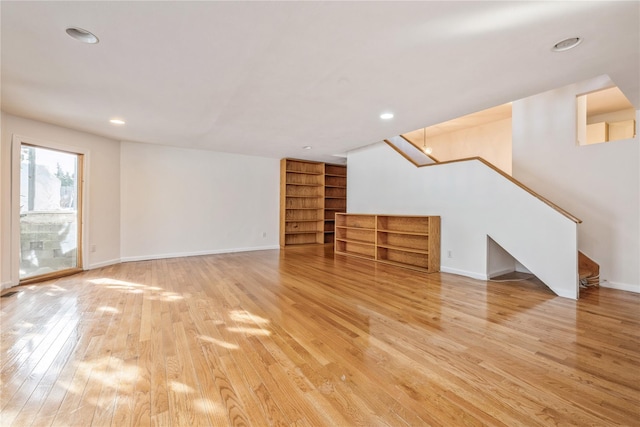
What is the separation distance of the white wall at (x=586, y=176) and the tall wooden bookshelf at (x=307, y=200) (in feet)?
15.4

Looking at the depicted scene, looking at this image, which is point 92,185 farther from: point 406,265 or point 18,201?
point 406,265

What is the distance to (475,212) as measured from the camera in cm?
427

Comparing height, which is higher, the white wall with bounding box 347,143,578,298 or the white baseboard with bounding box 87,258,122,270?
the white wall with bounding box 347,143,578,298

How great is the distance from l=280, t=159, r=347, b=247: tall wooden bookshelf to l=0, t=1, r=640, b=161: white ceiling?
3.67 meters

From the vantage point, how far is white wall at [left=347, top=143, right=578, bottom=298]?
11.2 ft

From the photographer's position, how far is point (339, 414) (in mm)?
1415

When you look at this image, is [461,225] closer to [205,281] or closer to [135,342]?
[205,281]

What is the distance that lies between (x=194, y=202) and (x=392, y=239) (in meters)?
4.56

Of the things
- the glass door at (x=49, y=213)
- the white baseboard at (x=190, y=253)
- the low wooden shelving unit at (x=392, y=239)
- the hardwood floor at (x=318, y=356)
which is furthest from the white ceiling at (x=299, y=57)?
the white baseboard at (x=190, y=253)

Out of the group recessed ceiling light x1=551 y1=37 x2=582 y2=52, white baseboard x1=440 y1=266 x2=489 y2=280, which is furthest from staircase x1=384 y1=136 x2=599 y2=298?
recessed ceiling light x1=551 y1=37 x2=582 y2=52

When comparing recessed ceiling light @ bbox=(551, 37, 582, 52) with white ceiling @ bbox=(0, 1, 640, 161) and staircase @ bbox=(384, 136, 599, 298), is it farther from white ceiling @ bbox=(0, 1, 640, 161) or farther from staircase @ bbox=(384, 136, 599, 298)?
staircase @ bbox=(384, 136, 599, 298)

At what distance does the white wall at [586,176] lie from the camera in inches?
141

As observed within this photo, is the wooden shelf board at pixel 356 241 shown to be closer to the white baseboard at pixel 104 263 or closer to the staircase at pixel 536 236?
the staircase at pixel 536 236

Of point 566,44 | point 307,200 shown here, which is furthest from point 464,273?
point 307,200
